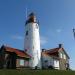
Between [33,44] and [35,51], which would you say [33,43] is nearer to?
[33,44]

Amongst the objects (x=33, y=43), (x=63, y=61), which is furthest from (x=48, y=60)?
(x=63, y=61)

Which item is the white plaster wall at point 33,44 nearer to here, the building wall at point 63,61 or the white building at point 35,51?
the white building at point 35,51

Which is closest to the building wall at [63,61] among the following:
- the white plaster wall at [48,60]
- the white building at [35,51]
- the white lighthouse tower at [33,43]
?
the white building at [35,51]

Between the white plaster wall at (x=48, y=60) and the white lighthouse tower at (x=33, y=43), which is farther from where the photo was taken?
the white plaster wall at (x=48, y=60)

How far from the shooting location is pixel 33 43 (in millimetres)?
53000

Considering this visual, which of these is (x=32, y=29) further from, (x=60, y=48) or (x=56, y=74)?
(x=56, y=74)

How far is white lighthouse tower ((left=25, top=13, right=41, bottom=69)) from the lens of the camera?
52.0 m

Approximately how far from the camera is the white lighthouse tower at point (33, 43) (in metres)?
52.0

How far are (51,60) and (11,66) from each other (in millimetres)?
12274

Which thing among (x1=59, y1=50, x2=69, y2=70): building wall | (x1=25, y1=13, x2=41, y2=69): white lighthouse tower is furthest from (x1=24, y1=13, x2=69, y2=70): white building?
(x1=59, y1=50, x2=69, y2=70): building wall

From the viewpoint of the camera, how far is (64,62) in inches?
2418

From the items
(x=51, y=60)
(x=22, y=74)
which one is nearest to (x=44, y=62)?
(x=51, y=60)

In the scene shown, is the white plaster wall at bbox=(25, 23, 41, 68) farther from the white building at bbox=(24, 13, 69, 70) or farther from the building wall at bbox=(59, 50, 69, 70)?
the building wall at bbox=(59, 50, 69, 70)

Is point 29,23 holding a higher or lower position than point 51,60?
higher
